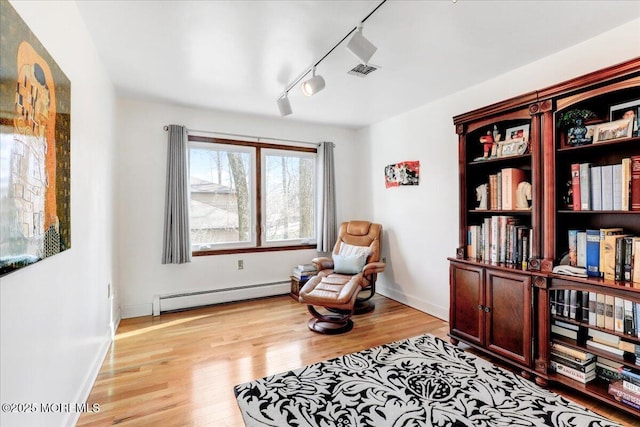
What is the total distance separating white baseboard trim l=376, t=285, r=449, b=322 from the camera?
3357mm

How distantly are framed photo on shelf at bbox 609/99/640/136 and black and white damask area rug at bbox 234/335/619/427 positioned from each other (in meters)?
1.74

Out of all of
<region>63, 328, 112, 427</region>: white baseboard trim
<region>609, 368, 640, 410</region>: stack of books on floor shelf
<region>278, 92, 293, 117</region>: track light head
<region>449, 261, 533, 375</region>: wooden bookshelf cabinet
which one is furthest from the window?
<region>609, 368, 640, 410</region>: stack of books on floor shelf

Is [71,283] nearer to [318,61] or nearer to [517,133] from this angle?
[318,61]

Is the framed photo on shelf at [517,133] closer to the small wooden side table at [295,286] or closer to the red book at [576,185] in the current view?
the red book at [576,185]

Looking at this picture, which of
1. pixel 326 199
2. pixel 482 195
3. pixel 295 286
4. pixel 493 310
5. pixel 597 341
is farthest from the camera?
pixel 326 199

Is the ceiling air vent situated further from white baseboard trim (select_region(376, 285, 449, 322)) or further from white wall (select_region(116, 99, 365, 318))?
white baseboard trim (select_region(376, 285, 449, 322))

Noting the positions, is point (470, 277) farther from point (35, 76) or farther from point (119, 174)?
point (119, 174)

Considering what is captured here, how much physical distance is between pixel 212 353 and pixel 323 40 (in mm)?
2590

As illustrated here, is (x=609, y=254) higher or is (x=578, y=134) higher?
(x=578, y=134)

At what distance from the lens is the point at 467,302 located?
8.55ft

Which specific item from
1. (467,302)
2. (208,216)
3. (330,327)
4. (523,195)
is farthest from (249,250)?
(523,195)

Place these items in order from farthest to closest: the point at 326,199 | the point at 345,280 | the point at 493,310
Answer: the point at 326,199, the point at 345,280, the point at 493,310

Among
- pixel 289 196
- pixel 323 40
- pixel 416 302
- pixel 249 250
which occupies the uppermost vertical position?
pixel 323 40

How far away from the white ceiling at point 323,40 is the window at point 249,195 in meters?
0.91
